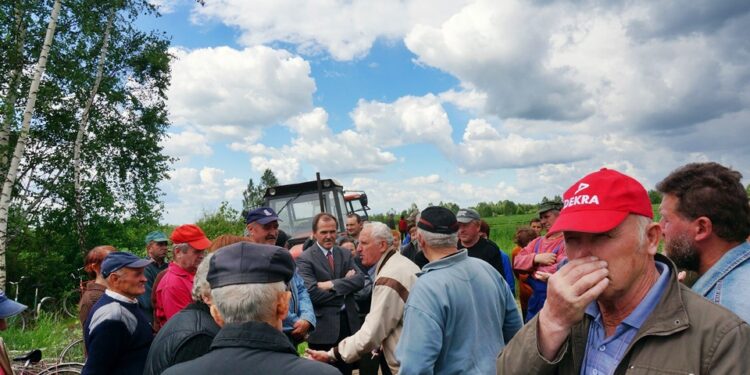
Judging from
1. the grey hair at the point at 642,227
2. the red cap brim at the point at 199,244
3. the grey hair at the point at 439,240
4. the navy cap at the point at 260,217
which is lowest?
the grey hair at the point at 439,240

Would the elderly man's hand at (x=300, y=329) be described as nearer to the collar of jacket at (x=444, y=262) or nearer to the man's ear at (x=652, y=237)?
the collar of jacket at (x=444, y=262)

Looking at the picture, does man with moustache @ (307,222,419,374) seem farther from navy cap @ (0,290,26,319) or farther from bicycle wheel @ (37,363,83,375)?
bicycle wheel @ (37,363,83,375)

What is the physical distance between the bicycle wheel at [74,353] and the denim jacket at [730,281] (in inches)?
276

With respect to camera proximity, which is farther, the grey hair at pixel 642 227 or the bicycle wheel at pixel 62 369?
the bicycle wheel at pixel 62 369

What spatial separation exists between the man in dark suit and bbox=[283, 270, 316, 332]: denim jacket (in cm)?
55

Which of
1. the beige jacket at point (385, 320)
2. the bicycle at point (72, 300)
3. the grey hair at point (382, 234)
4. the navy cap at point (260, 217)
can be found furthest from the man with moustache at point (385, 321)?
the bicycle at point (72, 300)

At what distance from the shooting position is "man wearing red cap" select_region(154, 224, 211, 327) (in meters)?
4.00

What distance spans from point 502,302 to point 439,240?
1.79 ft

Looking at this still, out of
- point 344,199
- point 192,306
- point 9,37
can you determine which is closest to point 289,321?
point 192,306

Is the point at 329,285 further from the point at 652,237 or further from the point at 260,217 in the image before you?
the point at 652,237

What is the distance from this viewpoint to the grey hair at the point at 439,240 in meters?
3.15


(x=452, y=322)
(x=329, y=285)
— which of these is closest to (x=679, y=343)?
(x=452, y=322)

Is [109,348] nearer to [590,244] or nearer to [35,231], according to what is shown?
[590,244]

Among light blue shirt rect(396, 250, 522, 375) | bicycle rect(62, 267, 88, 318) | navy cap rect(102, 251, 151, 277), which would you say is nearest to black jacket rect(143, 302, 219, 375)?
light blue shirt rect(396, 250, 522, 375)
